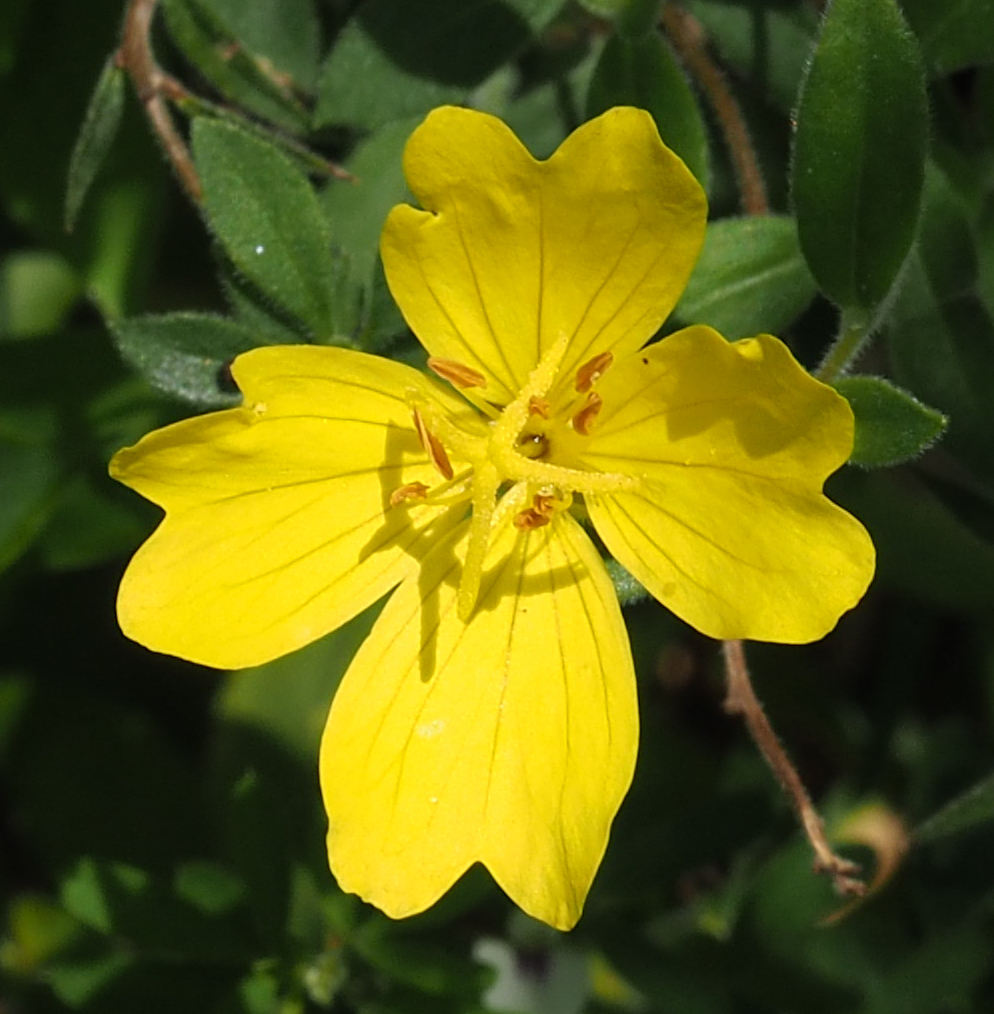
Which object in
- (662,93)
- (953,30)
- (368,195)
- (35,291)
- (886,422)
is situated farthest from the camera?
(35,291)

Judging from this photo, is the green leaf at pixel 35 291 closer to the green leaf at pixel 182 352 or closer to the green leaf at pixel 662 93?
the green leaf at pixel 182 352

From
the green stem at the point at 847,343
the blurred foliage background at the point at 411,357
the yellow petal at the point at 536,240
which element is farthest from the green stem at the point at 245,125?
the green stem at the point at 847,343

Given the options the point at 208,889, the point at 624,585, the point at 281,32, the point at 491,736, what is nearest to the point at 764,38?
the point at 281,32

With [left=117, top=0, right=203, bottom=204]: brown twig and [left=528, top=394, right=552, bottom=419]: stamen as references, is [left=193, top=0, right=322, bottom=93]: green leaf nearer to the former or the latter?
[left=117, top=0, right=203, bottom=204]: brown twig

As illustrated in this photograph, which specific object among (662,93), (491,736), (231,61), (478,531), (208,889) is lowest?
(208,889)

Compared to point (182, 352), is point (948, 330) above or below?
above

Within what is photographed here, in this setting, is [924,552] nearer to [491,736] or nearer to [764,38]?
[764,38]

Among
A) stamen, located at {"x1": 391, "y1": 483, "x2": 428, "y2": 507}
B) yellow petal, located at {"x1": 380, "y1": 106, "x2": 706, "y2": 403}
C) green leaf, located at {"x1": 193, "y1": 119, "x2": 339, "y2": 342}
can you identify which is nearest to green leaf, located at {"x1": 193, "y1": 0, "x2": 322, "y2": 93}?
green leaf, located at {"x1": 193, "y1": 119, "x2": 339, "y2": 342}
